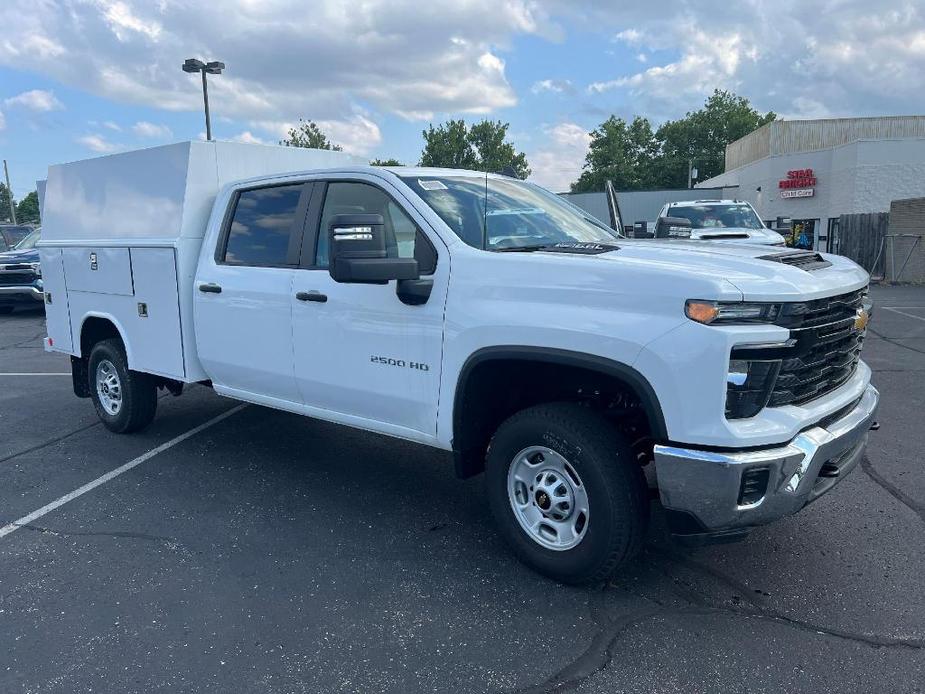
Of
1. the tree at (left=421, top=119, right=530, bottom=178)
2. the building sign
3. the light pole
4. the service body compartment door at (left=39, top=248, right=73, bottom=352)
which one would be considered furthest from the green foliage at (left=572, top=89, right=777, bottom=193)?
the service body compartment door at (left=39, top=248, right=73, bottom=352)

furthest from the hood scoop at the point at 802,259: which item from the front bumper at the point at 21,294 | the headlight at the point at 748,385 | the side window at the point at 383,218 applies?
the front bumper at the point at 21,294

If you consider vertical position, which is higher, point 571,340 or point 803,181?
point 803,181

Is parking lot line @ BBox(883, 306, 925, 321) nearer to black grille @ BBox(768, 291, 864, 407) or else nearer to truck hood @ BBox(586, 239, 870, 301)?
truck hood @ BBox(586, 239, 870, 301)

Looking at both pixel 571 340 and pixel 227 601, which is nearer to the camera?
pixel 571 340

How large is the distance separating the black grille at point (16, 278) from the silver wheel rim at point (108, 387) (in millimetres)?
10381

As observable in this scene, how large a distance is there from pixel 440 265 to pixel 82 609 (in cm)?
238

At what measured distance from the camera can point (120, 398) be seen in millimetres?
6223

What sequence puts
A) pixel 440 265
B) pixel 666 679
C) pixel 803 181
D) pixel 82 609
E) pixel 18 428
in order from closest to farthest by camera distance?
pixel 666 679, pixel 82 609, pixel 440 265, pixel 18 428, pixel 803 181

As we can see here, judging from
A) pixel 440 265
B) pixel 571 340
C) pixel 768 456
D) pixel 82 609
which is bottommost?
pixel 82 609

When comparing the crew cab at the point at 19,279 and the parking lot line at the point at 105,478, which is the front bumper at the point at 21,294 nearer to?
the crew cab at the point at 19,279

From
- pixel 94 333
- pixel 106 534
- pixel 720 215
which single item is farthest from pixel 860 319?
pixel 720 215

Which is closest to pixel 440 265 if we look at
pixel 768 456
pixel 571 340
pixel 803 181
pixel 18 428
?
pixel 571 340

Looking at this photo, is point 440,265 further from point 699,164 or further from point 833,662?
point 699,164

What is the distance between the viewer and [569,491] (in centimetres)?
349
